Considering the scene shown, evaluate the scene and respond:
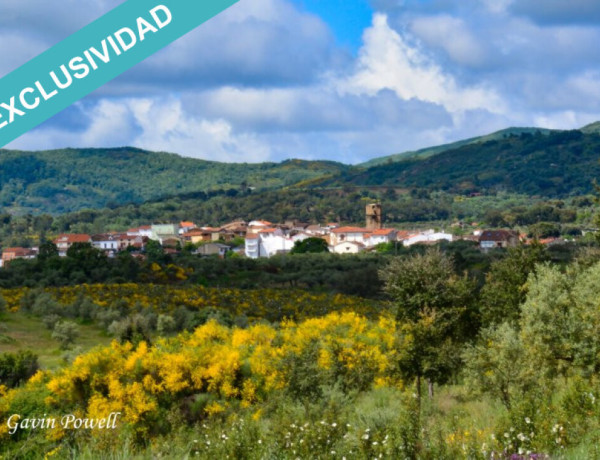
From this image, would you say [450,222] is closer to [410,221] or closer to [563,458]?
[410,221]

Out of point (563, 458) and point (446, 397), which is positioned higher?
point (563, 458)

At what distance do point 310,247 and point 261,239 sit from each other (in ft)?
65.3

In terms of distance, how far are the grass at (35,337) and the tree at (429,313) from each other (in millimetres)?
13184

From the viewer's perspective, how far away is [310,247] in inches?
3898

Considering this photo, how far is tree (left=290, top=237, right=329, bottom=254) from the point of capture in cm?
9769

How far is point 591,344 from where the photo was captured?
18.8 m

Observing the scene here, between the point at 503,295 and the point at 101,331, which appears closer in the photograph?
the point at 503,295

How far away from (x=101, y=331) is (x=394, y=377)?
783 inches

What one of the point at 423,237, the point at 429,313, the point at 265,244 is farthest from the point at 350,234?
the point at 429,313

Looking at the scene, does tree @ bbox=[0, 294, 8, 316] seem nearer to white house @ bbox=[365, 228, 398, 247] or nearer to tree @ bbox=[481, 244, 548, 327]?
tree @ bbox=[481, 244, 548, 327]

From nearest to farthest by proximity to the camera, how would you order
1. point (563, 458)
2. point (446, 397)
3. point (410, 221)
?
point (563, 458) < point (446, 397) < point (410, 221)

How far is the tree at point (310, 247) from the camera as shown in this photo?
97688 millimetres

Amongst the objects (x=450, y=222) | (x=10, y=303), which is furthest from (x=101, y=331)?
(x=450, y=222)

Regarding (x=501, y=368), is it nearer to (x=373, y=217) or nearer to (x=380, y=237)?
(x=380, y=237)
